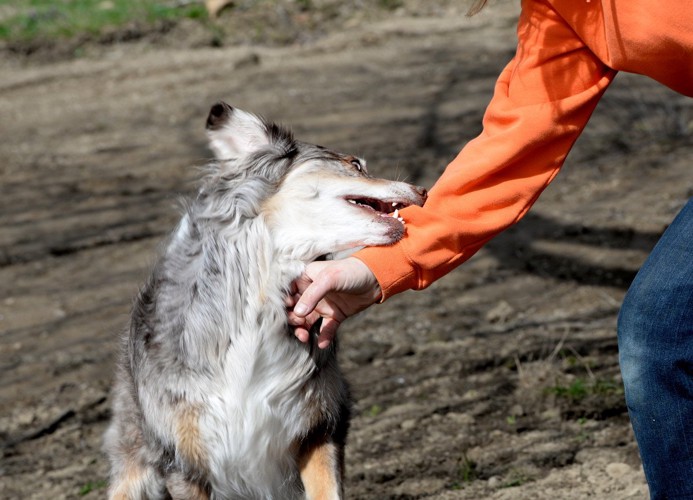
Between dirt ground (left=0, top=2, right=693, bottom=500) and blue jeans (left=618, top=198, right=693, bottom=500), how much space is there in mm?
1236

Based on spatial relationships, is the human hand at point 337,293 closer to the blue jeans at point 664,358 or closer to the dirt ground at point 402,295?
the blue jeans at point 664,358

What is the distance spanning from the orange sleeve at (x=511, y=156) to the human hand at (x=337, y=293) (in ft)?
0.12

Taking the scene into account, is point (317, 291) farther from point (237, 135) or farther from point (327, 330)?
point (237, 135)

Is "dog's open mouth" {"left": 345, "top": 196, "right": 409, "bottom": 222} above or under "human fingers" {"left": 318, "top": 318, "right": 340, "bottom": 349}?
above

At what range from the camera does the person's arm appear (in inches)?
Answer: 105

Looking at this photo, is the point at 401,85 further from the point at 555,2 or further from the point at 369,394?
the point at 555,2

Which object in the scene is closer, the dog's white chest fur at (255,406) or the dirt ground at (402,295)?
the dog's white chest fur at (255,406)

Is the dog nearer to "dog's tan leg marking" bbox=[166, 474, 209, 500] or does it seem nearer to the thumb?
"dog's tan leg marking" bbox=[166, 474, 209, 500]

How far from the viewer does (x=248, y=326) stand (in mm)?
3172

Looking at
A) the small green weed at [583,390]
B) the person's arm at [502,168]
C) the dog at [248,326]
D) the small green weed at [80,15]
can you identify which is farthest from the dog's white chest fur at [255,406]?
the small green weed at [80,15]

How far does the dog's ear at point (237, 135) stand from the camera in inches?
133

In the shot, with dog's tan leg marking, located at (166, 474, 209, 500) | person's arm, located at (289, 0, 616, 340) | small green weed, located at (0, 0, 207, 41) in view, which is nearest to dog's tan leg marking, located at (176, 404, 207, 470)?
dog's tan leg marking, located at (166, 474, 209, 500)

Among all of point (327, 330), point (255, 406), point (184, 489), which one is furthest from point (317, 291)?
point (184, 489)

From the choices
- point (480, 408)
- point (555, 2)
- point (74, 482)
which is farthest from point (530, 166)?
point (74, 482)
